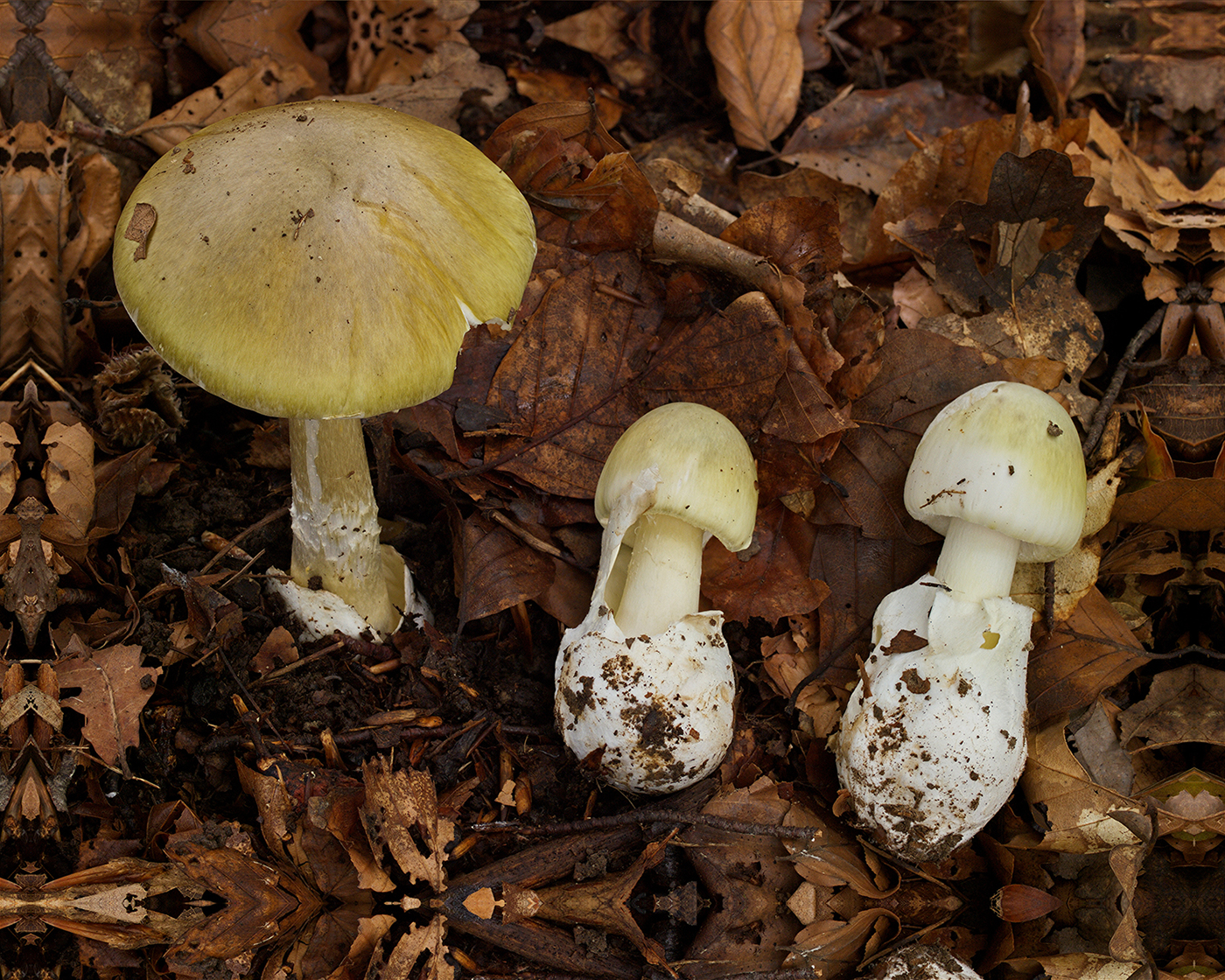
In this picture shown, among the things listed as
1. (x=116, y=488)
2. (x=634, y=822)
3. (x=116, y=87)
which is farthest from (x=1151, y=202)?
(x=116, y=87)

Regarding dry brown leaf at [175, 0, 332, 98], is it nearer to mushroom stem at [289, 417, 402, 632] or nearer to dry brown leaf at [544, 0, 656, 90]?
dry brown leaf at [544, 0, 656, 90]

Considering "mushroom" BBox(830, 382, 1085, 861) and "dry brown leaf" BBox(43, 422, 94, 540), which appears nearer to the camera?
"mushroom" BBox(830, 382, 1085, 861)

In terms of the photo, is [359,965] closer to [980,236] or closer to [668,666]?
[668,666]

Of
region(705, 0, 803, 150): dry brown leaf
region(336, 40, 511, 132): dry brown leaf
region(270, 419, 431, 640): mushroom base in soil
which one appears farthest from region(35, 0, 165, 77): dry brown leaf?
region(705, 0, 803, 150): dry brown leaf

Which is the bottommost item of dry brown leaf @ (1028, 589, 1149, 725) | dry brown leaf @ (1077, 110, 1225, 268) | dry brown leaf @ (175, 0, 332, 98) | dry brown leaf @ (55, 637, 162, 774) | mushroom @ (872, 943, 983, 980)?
mushroom @ (872, 943, 983, 980)

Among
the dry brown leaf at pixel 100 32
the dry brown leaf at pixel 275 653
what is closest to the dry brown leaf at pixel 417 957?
the dry brown leaf at pixel 275 653

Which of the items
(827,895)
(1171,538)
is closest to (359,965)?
(827,895)

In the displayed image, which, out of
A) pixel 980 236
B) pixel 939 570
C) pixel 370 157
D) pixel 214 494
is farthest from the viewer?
pixel 980 236
